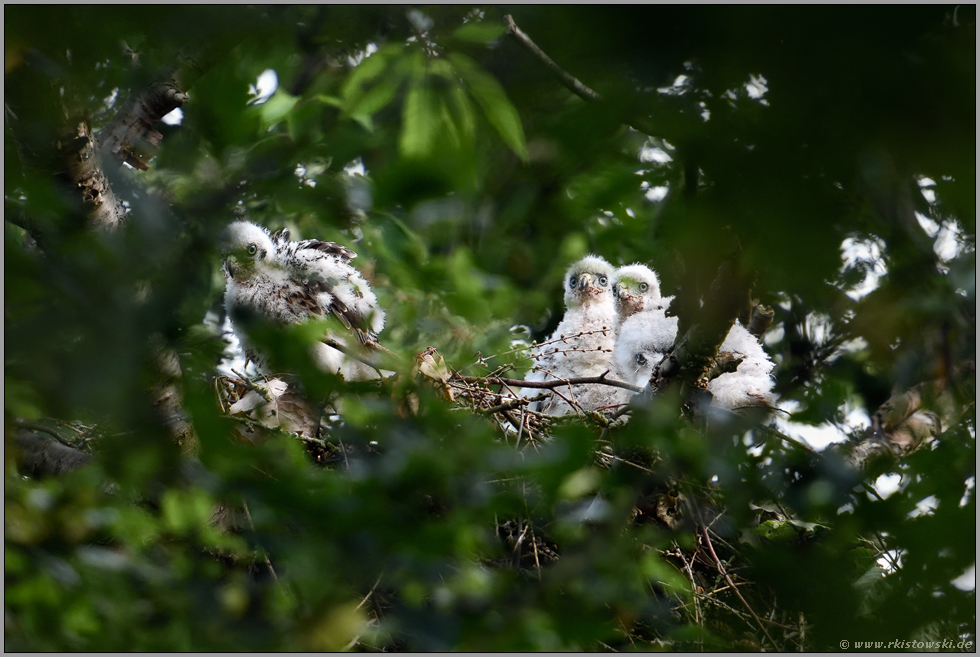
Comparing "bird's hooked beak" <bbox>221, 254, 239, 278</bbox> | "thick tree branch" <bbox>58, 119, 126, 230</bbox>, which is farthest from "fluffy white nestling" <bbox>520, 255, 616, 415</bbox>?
"thick tree branch" <bbox>58, 119, 126, 230</bbox>

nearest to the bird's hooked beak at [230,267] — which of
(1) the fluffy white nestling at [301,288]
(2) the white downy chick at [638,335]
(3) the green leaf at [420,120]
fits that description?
(1) the fluffy white nestling at [301,288]

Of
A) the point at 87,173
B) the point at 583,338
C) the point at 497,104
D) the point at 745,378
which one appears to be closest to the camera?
the point at 497,104

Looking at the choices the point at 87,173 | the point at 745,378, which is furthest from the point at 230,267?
the point at 745,378

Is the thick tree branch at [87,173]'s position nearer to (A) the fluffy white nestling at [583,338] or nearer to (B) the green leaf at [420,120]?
(B) the green leaf at [420,120]

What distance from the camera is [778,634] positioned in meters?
1.77

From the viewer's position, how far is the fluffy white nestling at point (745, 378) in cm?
271

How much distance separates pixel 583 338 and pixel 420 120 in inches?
117

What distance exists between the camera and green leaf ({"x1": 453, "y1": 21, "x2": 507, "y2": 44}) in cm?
65

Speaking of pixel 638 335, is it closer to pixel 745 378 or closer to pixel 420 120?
pixel 745 378

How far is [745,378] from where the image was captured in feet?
9.09

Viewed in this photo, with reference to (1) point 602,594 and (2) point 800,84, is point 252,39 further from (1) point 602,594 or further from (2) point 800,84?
(1) point 602,594

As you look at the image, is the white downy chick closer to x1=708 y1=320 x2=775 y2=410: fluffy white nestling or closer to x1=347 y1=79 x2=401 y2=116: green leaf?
x1=708 y1=320 x2=775 y2=410: fluffy white nestling

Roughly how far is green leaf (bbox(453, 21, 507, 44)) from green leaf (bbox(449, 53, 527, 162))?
2 cm

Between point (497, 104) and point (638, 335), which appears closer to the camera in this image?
point (497, 104)
